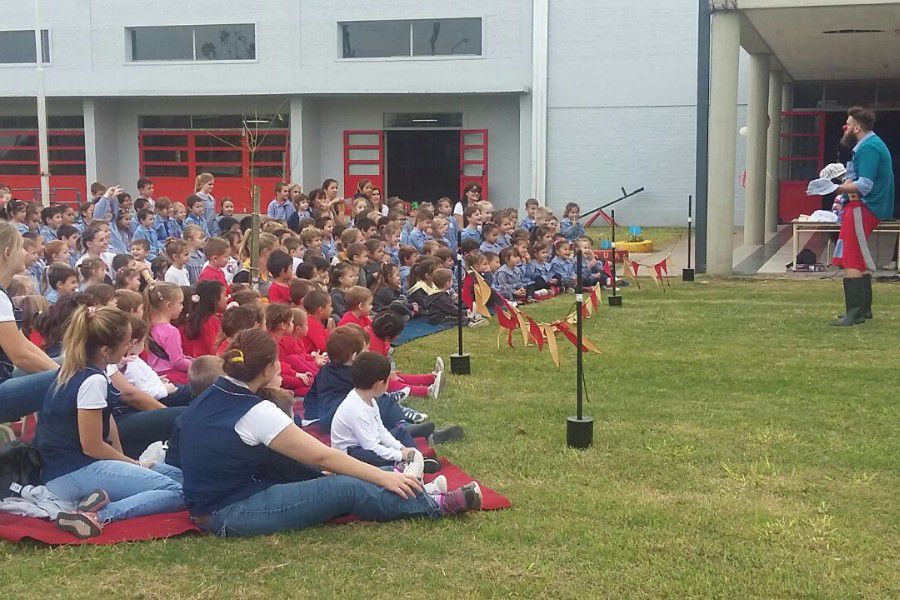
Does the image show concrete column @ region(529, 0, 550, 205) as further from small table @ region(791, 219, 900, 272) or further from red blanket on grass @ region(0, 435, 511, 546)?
red blanket on grass @ region(0, 435, 511, 546)

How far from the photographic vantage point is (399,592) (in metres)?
4.20

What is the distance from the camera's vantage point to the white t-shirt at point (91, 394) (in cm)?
505

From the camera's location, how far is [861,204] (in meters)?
10.8

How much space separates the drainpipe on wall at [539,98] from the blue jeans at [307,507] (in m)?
23.3

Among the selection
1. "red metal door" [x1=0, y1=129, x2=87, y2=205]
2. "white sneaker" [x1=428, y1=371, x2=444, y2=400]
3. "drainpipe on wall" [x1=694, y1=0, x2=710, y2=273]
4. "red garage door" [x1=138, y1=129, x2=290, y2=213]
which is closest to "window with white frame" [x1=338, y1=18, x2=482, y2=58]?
"red garage door" [x1=138, y1=129, x2=290, y2=213]

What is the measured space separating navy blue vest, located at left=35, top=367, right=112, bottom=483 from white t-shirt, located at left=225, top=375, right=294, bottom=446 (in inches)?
34.2

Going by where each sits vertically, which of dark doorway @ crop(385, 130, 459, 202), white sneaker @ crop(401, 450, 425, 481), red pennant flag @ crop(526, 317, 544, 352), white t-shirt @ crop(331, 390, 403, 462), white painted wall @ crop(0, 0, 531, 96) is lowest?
white sneaker @ crop(401, 450, 425, 481)

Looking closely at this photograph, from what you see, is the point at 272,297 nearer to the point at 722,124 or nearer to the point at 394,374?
the point at 394,374

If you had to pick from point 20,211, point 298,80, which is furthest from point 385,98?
point 20,211

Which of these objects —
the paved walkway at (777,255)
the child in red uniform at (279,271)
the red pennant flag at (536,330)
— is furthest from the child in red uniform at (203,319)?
the paved walkway at (777,255)

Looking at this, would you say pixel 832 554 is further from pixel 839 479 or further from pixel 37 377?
pixel 37 377

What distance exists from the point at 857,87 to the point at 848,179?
15918mm

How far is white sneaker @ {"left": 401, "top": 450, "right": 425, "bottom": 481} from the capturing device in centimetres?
528

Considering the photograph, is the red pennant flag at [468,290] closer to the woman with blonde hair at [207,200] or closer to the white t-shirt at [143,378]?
the white t-shirt at [143,378]
